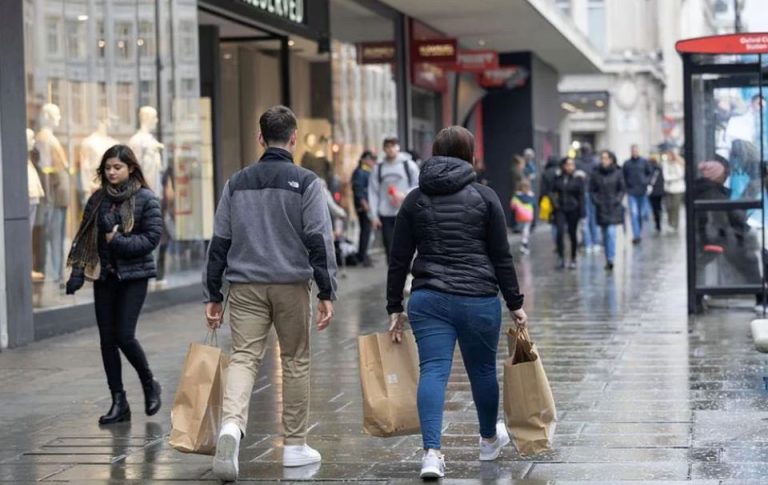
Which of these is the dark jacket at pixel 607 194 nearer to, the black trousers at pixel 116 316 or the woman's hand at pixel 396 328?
the black trousers at pixel 116 316

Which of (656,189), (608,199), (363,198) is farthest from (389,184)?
(656,189)

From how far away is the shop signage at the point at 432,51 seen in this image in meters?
28.3

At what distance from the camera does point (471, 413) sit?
8898 mm

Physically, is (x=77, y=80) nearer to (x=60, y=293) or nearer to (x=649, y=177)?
(x=60, y=293)

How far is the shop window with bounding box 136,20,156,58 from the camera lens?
16.3m

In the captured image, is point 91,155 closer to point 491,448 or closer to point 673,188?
point 491,448

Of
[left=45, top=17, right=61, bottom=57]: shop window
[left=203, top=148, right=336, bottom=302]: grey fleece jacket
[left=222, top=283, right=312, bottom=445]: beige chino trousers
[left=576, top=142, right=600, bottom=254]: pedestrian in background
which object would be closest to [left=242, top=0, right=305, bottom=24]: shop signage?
[left=45, top=17, right=61, bottom=57]: shop window

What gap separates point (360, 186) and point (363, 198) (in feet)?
0.99

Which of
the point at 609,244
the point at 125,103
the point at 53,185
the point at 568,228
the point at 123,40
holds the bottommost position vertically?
the point at 609,244

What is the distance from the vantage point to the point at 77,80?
14.7 meters

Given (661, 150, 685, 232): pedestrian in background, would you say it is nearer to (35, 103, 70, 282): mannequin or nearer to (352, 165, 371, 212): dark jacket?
(352, 165, 371, 212): dark jacket

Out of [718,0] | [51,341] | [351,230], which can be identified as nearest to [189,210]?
[51,341]

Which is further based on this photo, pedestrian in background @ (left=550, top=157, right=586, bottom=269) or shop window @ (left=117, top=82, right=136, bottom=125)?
pedestrian in background @ (left=550, top=157, right=586, bottom=269)

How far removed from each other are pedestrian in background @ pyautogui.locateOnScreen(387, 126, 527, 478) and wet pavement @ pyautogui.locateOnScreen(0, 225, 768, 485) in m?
0.54
